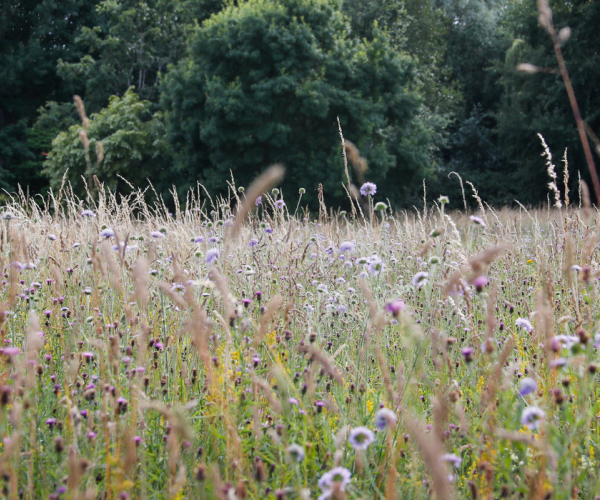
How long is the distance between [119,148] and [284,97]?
571cm

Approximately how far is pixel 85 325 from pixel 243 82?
14393mm

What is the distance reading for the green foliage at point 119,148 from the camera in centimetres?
1705

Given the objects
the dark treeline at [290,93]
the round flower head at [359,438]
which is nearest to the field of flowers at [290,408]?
the round flower head at [359,438]

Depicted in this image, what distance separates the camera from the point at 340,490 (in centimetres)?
92

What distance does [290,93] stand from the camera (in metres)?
15.6

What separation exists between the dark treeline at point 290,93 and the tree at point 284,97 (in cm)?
6

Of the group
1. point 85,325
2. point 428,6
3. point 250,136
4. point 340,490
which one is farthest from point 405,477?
point 428,6

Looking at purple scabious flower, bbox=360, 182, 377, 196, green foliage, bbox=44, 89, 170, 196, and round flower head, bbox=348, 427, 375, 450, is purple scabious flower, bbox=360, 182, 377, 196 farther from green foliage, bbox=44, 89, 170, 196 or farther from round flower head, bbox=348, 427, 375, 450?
green foliage, bbox=44, 89, 170, 196

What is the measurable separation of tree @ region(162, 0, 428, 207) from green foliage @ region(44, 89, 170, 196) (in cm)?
112

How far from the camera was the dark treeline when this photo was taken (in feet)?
51.5

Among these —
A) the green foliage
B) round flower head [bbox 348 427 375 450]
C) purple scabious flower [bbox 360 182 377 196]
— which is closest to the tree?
the green foliage

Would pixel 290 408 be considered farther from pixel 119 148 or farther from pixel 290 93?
pixel 119 148

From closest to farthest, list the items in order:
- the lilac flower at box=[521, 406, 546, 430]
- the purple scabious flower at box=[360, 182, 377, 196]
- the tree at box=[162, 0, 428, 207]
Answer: the lilac flower at box=[521, 406, 546, 430] < the purple scabious flower at box=[360, 182, 377, 196] < the tree at box=[162, 0, 428, 207]

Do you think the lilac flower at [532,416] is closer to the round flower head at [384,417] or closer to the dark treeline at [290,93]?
the round flower head at [384,417]
